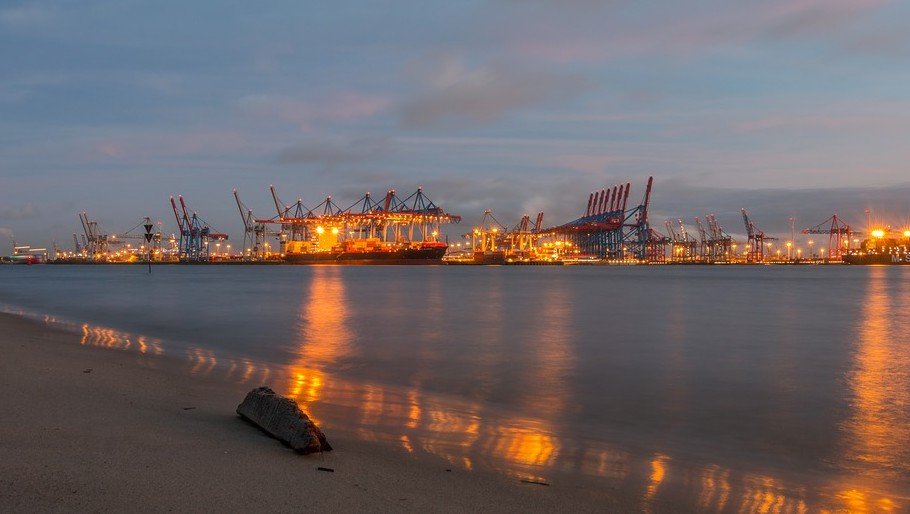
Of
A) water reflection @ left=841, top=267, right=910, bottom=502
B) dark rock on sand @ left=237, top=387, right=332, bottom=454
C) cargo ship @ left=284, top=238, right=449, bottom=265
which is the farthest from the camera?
cargo ship @ left=284, top=238, right=449, bottom=265

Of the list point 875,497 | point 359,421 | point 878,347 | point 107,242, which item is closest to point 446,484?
point 359,421

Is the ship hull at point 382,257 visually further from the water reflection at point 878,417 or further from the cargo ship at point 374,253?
the water reflection at point 878,417

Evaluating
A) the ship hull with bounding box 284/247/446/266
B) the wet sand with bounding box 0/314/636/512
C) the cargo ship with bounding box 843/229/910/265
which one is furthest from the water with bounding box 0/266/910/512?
the cargo ship with bounding box 843/229/910/265

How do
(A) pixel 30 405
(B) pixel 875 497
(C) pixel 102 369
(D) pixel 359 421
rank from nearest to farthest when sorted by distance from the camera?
1. (B) pixel 875 497
2. (A) pixel 30 405
3. (D) pixel 359 421
4. (C) pixel 102 369

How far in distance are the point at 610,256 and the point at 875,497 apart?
135552 millimetres

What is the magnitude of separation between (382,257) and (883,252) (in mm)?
110570

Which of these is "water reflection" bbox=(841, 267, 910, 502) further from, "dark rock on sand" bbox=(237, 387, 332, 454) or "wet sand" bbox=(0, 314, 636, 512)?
"dark rock on sand" bbox=(237, 387, 332, 454)

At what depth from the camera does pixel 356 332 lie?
13727 millimetres

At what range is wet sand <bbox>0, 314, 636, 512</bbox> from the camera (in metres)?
2.58

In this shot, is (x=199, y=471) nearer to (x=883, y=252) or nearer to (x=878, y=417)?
(x=878, y=417)

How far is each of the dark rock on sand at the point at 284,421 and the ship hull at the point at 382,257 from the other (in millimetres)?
101104

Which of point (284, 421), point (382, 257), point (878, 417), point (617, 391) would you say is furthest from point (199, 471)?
point (382, 257)

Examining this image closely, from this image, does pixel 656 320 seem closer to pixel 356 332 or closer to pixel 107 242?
pixel 356 332

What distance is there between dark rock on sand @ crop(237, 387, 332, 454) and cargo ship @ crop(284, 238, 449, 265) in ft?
332
